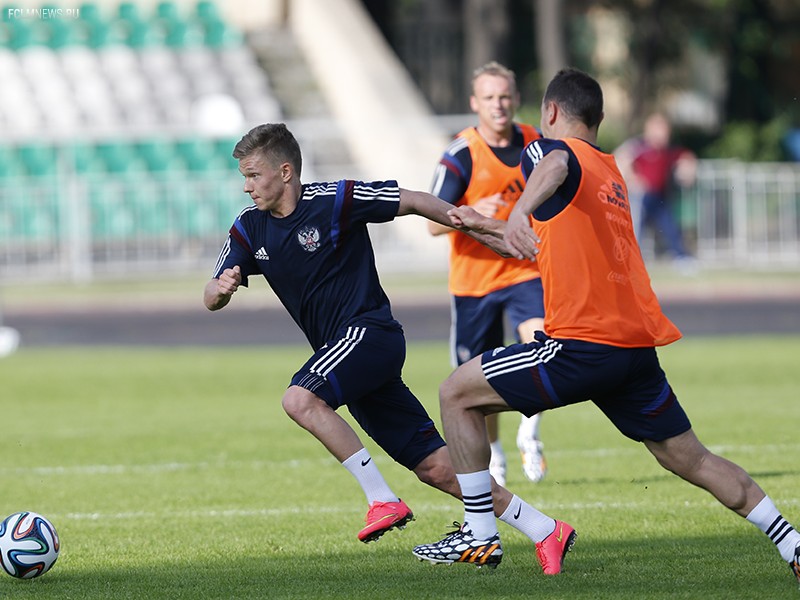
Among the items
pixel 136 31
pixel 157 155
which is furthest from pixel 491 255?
pixel 136 31

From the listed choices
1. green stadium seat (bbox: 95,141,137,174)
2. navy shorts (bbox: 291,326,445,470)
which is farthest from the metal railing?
navy shorts (bbox: 291,326,445,470)

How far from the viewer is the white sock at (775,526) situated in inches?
248

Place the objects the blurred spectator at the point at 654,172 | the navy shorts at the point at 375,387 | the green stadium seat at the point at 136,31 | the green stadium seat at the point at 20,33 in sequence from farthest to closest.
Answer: the green stadium seat at the point at 136,31
the green stadium seat at the point at 20,33
the blurred spectator at the point at 654,172
the navy shorts at the point at 375,387

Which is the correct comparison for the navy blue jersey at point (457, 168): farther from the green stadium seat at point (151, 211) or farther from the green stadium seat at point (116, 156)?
the green stadium seat at point (116, 156)

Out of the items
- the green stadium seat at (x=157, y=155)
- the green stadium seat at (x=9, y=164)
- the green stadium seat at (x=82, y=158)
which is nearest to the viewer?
the green stadium seat at (x=9, y=164)

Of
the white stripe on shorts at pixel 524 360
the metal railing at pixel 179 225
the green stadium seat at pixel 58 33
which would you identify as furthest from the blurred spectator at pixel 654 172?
the white stripe on shorts at pixel 524 360

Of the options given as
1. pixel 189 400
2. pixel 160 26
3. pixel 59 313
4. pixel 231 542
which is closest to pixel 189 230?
pixel 59 313

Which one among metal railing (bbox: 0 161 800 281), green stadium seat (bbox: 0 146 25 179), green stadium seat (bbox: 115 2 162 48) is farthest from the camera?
green stadium seat (bbox: 115 2 162 48)

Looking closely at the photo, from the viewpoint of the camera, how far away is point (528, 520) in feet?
22.2

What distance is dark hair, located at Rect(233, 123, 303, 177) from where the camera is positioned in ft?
23.4

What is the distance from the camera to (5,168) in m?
28.6

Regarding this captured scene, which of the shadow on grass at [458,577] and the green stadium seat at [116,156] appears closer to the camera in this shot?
the shadow on grass at [458,577]

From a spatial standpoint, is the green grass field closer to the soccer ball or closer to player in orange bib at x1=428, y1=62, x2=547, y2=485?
the soccer ball

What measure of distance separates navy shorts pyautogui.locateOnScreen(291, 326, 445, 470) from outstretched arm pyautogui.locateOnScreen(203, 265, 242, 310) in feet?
1.58
